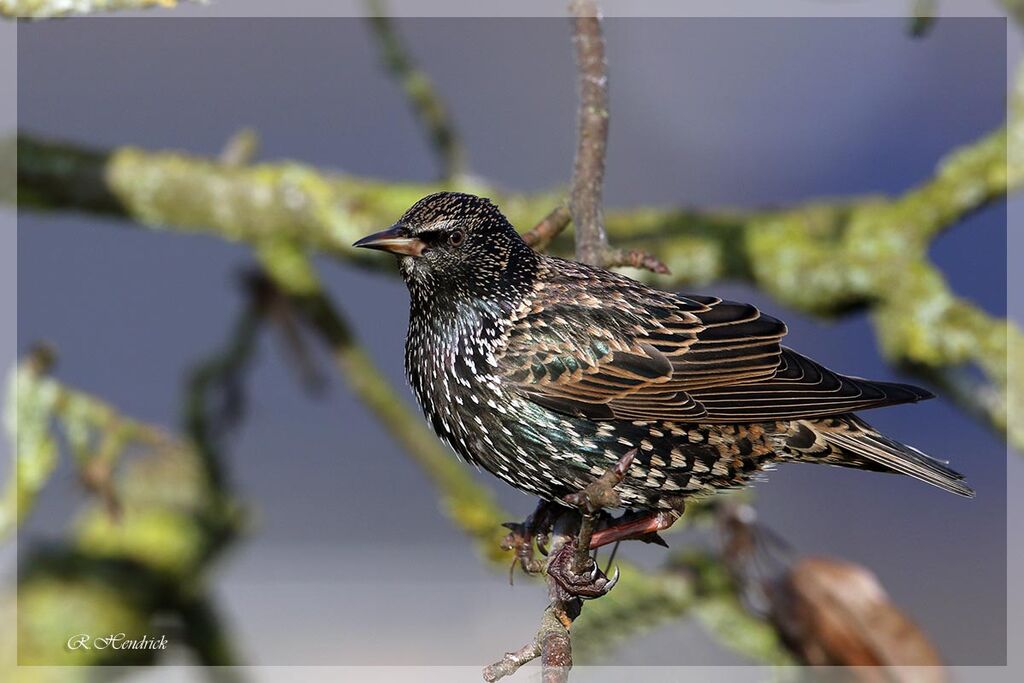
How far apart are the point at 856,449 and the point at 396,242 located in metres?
1.54

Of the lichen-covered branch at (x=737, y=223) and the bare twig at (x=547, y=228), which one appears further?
the lichen-covered branch at (x=737, y=223)

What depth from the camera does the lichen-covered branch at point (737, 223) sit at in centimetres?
445

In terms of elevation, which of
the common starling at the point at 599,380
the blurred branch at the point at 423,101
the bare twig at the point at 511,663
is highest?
the blurred branch at the point at 423,101

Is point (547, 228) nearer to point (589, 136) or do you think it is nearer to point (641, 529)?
point (589, 136)

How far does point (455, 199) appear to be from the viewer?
3.24 m

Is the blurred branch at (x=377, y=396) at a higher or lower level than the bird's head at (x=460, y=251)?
higher

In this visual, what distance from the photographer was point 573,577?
2.73 m

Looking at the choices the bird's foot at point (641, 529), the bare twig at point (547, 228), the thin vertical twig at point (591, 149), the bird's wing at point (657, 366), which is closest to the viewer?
the bird's wing at point (657, 366)

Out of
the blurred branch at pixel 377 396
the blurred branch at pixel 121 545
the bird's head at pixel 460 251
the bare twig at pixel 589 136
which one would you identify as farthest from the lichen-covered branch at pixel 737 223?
the bird's head at pixel 460 251

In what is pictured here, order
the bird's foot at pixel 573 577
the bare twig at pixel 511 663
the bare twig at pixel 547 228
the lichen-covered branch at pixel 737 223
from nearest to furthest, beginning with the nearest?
1. the bare twig at pixel 511 663
2. the bird's foot at pixel 573 577
3. the bare twig at pixel 547 228
4. the lichen-covered branch at pixel 737 223

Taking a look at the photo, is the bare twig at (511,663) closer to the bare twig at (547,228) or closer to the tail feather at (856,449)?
the tail feather at (856,449)

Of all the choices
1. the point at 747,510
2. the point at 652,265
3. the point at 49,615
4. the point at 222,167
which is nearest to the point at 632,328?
the point at 652,265

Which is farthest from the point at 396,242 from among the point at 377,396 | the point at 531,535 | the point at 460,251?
the point at 377,396

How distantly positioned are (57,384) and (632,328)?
8.92 ft
